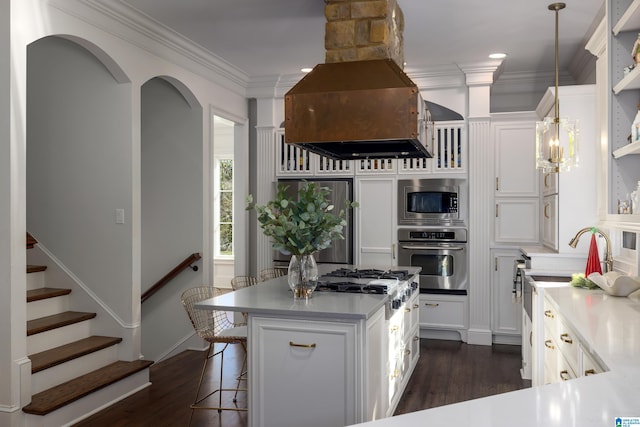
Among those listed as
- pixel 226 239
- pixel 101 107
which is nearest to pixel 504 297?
pixel 101 107

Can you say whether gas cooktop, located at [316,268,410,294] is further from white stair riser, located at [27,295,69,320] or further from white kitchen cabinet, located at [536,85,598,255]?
white stair riser, located at [27,295,69,320]

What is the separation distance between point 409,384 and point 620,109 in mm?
2428

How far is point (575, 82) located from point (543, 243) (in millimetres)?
1758

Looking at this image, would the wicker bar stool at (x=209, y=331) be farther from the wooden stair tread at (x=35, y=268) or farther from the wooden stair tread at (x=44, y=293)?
the wooden stair tread at (x=35, y=268)

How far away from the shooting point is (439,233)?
18.5ft

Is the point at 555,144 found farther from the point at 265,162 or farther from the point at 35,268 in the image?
the point at 35,268

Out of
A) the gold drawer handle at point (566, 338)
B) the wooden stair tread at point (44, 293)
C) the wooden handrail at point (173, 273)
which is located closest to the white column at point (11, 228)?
the wooden stair tread at point (44, 293)

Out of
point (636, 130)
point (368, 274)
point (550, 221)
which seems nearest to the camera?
point (636, 130)

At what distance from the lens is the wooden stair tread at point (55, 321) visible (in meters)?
3.75

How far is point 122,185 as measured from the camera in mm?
4152

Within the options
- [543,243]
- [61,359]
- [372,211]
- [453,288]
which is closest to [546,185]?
[543,243]

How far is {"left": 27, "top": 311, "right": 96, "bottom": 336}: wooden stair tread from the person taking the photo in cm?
375

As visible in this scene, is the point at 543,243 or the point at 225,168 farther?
the point at 225,168

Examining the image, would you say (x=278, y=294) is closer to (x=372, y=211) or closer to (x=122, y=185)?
(x=122, y=185)
